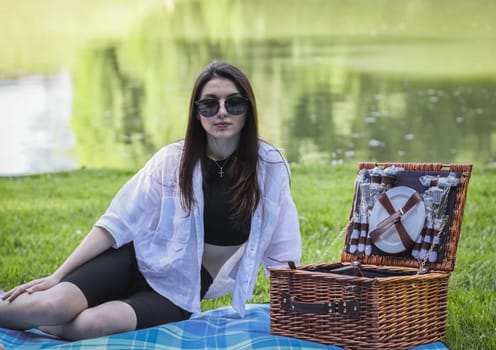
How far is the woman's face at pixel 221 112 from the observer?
344 centimetres

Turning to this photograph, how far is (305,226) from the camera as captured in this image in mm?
5629

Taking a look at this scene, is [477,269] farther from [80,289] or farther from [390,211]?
[80,289]

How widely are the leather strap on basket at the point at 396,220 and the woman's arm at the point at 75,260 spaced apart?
3.38 ft

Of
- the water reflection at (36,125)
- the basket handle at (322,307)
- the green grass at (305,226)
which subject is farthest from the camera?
the water reflection at (36,125)

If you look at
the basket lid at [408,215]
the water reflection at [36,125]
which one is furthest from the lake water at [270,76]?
the basket lid at [408,215]

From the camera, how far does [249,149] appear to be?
3527 mm

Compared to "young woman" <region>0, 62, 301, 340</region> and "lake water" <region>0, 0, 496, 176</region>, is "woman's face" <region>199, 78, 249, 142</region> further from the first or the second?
"lake water" <region>0, 0, 496, 176</region>

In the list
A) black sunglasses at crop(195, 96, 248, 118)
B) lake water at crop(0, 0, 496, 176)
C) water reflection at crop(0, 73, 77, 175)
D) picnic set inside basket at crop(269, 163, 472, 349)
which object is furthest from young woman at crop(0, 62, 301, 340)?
water reflection at crop(0, 73, 77, 175)

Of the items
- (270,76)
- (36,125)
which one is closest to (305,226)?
(36,125)

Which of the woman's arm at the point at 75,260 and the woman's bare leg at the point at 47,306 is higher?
the woman's arm at the point at 75,260

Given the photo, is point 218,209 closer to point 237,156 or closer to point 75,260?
point 237,156

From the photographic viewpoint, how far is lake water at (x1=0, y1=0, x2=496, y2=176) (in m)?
8.89

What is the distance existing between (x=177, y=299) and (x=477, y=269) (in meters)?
1.91

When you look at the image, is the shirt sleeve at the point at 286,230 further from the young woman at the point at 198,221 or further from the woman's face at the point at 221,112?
the woman's face at the point at 221,112
